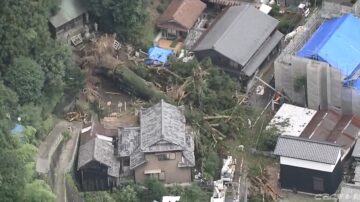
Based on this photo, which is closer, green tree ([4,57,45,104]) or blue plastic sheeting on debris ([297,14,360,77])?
green tree ([4,57,45,104])

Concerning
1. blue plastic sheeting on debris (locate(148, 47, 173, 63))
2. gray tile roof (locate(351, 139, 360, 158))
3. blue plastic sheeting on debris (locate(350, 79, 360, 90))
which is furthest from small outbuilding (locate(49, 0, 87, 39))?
gray tile roof (locate(351, 139, 360, 158))

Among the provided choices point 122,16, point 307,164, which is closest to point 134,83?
point 122,16

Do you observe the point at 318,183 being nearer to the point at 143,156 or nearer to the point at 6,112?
the point at 143,156

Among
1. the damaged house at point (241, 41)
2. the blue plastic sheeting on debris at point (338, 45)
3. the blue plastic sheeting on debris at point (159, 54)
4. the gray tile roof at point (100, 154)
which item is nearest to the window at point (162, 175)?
the gray tile roof at point (100, 154)

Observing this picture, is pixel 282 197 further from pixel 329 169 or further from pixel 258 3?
pixel 258 3

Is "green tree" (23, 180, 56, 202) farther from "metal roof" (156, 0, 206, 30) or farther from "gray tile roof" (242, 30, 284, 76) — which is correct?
"metal roof" (156, 0, 206, 30)

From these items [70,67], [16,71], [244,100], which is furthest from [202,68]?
[16,71]

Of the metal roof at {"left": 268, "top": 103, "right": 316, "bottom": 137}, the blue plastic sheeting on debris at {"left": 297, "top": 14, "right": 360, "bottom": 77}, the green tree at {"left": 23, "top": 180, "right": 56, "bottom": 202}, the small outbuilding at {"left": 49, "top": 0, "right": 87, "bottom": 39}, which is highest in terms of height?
the small outbuilding at {"left": 49, "top": 0, "right": 87, "bottom": 39}
